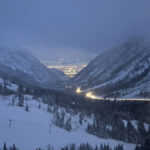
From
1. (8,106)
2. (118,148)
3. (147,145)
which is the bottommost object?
(118,148)

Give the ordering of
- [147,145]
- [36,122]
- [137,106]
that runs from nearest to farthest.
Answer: [147,145] < [36,122] < [137,106]

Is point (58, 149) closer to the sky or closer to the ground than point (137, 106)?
closer to the ground

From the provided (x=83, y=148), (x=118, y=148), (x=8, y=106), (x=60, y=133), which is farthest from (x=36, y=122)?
(x=118, y=148)

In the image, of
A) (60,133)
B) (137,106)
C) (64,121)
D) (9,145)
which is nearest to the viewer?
(9,145)

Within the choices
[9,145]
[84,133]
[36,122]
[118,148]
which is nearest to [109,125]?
[84,133]

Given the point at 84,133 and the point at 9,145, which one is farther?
the point at 84,133

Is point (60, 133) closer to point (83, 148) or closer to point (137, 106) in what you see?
point (83, 148)
